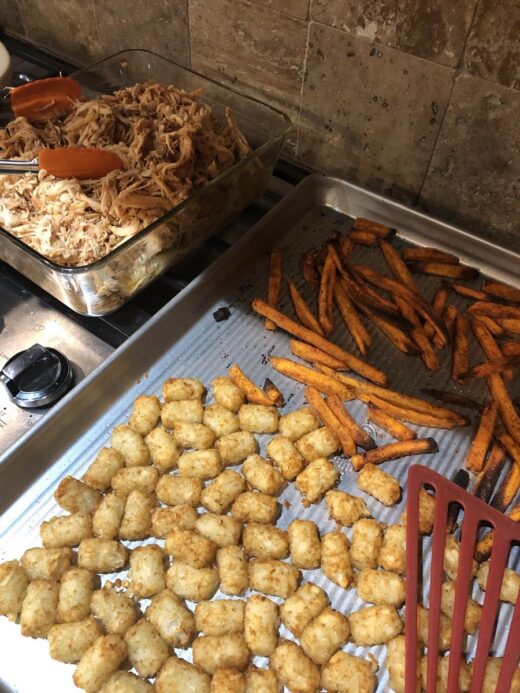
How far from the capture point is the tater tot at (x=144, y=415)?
1998mm

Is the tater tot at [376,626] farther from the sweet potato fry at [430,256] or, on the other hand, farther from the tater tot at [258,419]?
the sweet potato fry at [430,256]

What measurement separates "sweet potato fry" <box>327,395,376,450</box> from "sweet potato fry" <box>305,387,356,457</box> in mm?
13

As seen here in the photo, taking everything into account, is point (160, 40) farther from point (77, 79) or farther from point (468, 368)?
point (468, 368)

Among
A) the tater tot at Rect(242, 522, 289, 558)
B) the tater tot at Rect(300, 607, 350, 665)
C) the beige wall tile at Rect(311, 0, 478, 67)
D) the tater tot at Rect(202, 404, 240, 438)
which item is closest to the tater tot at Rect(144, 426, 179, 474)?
the tater tot at Rect(202, 404, 240, 438)

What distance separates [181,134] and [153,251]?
1.82 feet

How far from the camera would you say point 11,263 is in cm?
225

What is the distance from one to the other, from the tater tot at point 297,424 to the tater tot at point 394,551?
0.42 m

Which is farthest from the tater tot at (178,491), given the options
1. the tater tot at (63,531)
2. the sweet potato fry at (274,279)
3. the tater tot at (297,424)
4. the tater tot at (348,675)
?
the sweet potato fry at (274,279)

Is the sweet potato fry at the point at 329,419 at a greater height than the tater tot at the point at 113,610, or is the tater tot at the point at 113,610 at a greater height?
the sweet potato fry at the point at 329,419

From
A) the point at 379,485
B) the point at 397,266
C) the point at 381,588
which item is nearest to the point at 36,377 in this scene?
the point at 379,485

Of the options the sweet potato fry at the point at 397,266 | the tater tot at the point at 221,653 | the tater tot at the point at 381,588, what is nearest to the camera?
the tater tot at the point at 221,653

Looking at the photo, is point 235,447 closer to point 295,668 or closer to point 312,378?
point 312,378

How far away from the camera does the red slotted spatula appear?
1.43 metres

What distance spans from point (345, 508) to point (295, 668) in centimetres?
47
